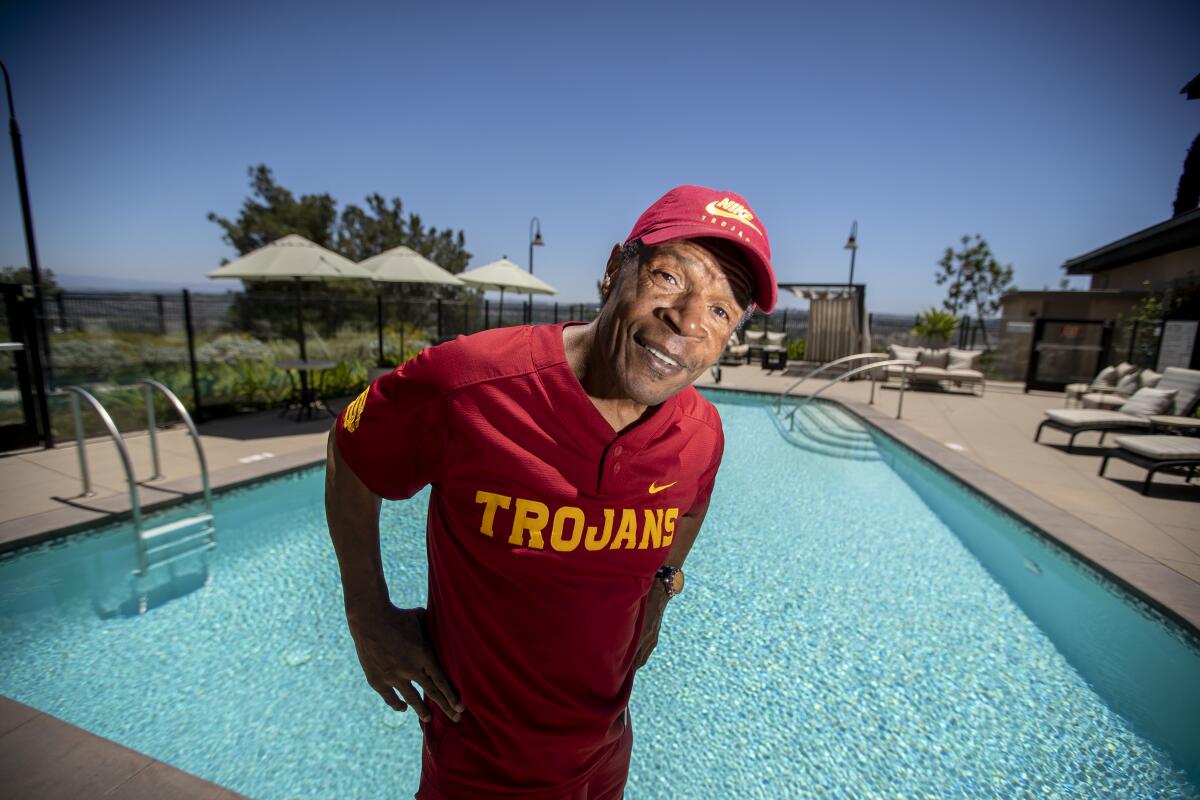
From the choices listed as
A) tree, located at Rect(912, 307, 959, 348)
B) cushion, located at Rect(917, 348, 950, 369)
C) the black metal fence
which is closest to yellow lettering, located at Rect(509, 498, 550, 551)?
the black metal fence

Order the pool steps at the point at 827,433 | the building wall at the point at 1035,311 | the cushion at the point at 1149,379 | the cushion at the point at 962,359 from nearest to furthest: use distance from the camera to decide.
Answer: the pool steps at the point at 827,433
the cushion at the point at 1149,379
the cushion at the point at 962,359
the building wall at the point at 1035,311

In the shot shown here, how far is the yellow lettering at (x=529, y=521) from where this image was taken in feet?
3.00

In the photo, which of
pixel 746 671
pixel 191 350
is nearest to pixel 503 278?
pixel 191 350

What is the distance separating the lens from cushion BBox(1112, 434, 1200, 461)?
561cm

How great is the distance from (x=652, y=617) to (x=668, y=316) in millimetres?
856

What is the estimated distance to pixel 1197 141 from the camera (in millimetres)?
15789

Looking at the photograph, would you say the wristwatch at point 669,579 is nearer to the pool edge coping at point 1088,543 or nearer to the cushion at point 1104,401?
the pool edge coping at point 1088,543

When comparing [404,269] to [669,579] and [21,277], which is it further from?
[669,579]

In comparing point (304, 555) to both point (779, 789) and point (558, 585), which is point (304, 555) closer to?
point (779, 789)

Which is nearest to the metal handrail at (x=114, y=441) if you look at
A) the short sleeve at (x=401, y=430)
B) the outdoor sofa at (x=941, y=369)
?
the short sleeve at (x=401, y=430)

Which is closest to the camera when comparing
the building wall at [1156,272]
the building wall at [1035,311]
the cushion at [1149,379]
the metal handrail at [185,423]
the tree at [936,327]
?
the metal handrail at [185,423]

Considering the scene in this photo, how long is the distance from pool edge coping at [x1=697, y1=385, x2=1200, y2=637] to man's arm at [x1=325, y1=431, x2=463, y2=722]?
15.7 ft

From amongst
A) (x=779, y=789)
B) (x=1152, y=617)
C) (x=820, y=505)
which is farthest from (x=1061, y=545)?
(x=779, y=789)

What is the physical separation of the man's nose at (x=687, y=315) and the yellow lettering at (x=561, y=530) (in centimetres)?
38
